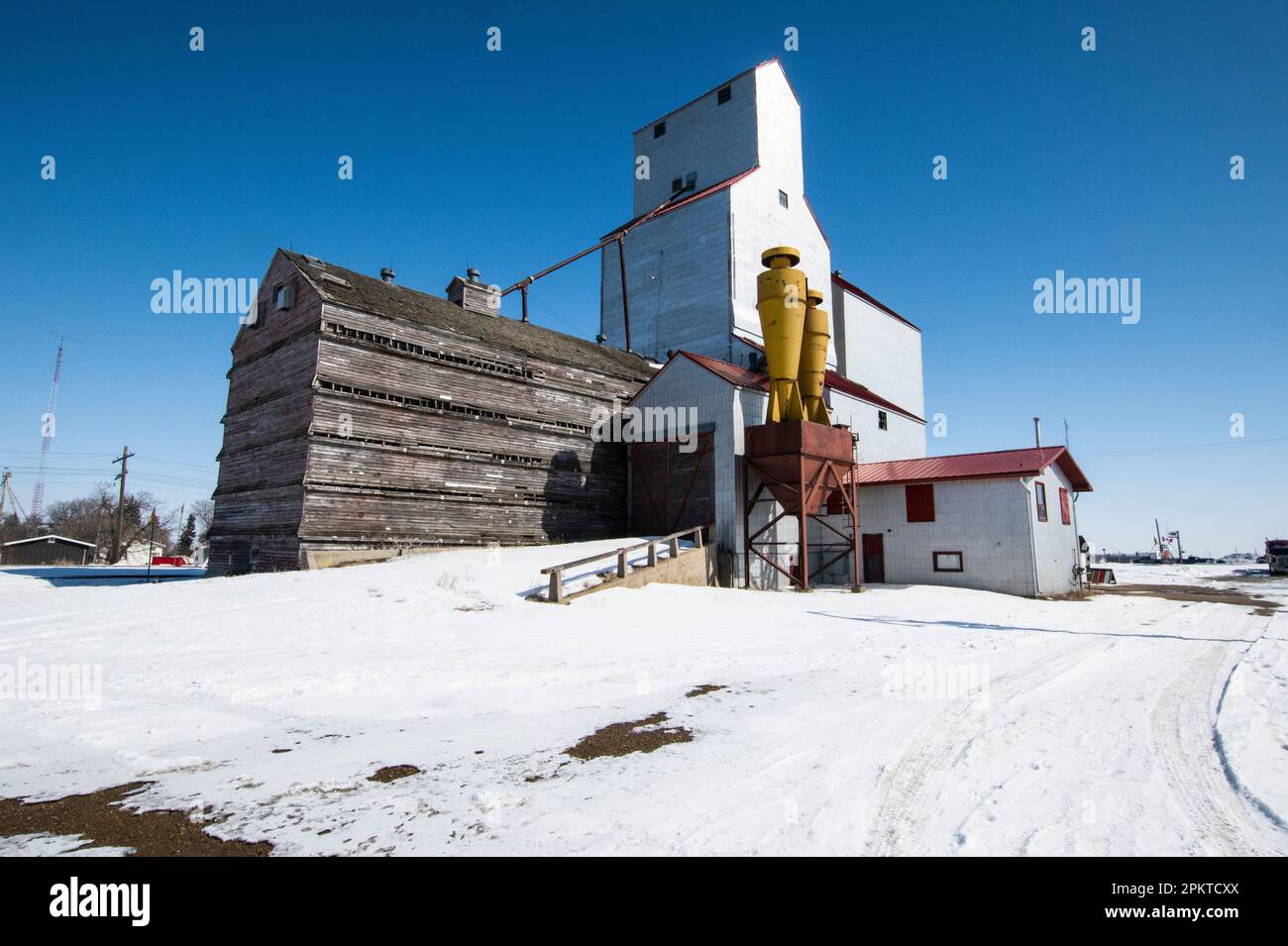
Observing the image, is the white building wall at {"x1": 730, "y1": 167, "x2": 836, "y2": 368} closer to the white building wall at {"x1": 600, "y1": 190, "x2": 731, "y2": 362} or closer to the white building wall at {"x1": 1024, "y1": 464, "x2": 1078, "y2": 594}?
the white building wall at {"x1": 600, "y1": 190, "x2": 731, "y2": 362}

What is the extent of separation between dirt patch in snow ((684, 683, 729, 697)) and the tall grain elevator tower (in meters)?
23.5

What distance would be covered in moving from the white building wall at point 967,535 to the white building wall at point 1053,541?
563mm

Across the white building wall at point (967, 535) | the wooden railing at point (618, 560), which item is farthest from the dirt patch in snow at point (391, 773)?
the white building wall at point (967, 535)

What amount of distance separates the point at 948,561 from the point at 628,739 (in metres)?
21.3

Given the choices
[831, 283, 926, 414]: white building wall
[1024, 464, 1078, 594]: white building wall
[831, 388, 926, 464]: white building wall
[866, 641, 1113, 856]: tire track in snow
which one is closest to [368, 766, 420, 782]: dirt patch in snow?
[866, 641, 1113, 856]: tire track in snow

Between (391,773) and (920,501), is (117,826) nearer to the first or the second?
(391,773)

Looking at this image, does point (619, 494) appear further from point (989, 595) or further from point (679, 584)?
point (989, 595)

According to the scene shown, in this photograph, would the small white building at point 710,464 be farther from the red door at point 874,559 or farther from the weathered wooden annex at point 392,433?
the weathered wooden annex at point 392,433

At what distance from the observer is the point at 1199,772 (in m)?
4.59

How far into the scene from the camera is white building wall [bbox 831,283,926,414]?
1372 inches

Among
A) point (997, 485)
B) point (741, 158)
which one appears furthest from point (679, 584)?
point (741, 158)

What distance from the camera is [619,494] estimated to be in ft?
88.6

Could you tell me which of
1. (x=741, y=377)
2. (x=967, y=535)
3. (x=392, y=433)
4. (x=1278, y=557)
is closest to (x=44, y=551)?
(x=392, y=433)

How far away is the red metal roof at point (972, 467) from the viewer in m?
22.4
